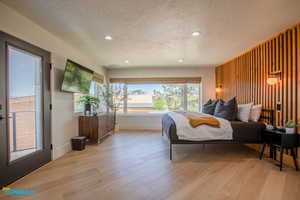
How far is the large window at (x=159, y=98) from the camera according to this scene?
231 inches

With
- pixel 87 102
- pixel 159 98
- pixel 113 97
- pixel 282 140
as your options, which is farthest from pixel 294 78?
pixel 113 97

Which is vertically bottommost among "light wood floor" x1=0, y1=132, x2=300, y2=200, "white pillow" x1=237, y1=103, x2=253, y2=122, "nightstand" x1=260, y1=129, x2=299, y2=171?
"light wood floor" x1=0, y1=132, x2=300, y2=200

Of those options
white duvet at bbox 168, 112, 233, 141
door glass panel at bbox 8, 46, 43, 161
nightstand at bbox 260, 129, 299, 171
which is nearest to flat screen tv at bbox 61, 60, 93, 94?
door glass panel at bbox 8, 46, 43, 161

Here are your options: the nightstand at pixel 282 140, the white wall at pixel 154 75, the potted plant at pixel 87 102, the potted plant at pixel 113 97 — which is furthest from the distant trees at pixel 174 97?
the nightstand at pixel 282 140

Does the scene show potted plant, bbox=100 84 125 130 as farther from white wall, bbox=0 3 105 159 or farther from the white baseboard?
the white baseboard

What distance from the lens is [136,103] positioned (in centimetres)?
606

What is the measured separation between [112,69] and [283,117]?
17.3 feet

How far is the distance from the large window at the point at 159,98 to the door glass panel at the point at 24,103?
11.4 ft

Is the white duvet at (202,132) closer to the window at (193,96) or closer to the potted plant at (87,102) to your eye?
the potted plant at (87,102)

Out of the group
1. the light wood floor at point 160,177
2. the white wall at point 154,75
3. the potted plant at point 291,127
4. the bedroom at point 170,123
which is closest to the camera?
the light wood floor at point 160,177

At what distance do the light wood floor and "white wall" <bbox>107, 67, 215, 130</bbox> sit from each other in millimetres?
2542

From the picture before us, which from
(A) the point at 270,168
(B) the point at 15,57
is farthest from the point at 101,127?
(A) the point at 270,168

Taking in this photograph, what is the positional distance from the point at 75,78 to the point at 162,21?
2.27m

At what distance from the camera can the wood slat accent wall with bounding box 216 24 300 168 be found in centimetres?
259
